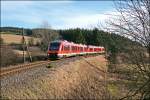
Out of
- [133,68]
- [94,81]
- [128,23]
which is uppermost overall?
[128,23]

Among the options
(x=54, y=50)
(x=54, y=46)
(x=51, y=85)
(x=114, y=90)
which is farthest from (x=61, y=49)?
(x=51, y=85)

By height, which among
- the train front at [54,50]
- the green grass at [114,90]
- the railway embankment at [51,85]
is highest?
the train front at [54,50]

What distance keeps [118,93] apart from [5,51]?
2398 centimetres

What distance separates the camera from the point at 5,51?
162ft

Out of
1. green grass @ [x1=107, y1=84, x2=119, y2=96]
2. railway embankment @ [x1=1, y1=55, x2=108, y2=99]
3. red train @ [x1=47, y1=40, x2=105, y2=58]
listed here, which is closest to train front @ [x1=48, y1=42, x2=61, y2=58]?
red train @ [x1=47, y1=40, x2=105, y2=58]

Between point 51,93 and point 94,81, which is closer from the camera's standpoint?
point 51,93

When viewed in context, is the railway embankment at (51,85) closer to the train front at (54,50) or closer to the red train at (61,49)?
the train front at (54,50)

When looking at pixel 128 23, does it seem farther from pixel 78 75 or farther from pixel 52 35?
pixel 52 35

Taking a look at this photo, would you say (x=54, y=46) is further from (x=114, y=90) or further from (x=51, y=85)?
(x=51, y=85)

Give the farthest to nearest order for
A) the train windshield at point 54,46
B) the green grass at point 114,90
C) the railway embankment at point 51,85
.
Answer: the train windshield at point 54,46 < the green grass at point 114,90 < the railway embankment at point 51,85

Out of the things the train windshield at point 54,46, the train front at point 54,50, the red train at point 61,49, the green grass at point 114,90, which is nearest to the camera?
the green grass at point 114,90

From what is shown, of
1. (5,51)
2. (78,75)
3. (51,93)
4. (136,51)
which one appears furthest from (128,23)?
(5,51)

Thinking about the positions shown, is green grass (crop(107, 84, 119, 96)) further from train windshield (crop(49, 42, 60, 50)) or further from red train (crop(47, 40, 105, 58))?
train windshield (crop(49, 42, 60, 50))

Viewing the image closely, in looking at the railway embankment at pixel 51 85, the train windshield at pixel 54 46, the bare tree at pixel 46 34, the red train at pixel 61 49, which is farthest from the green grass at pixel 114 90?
the bare tree at pixel 46 34
